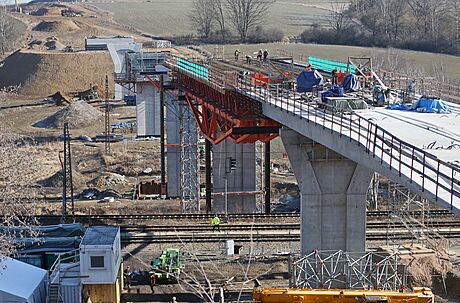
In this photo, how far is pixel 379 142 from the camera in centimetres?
2078

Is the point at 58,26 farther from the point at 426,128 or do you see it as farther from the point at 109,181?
the point at 426,128

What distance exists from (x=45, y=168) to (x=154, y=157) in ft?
24.9

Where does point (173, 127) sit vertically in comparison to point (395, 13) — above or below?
below

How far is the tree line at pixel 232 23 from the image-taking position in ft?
390

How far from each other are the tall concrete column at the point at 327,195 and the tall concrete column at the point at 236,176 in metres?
14.4

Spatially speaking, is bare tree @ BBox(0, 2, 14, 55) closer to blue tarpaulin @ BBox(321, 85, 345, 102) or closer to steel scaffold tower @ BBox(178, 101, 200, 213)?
steel scaffold tower @ BBox(178, 101, 200, 213)

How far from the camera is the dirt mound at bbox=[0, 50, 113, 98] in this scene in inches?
3595

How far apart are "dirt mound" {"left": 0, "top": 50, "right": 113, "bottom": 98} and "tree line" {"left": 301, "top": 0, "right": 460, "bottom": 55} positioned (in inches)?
1338

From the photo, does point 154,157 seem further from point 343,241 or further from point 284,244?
point 343,241

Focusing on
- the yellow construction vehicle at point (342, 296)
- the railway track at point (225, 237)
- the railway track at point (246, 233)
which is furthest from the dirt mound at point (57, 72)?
the yellow construction vehicle at point (342, 296)

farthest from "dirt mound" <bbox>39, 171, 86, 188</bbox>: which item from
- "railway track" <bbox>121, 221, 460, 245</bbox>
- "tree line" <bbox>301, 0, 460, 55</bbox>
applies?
"tree line" <bbox>301, 0, 460, 55</bbox>

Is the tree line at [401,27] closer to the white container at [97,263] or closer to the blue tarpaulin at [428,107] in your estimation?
the blue tarpaulin at [428,107]

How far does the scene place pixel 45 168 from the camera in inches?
2051

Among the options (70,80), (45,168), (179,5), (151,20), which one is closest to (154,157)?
(45,168)
